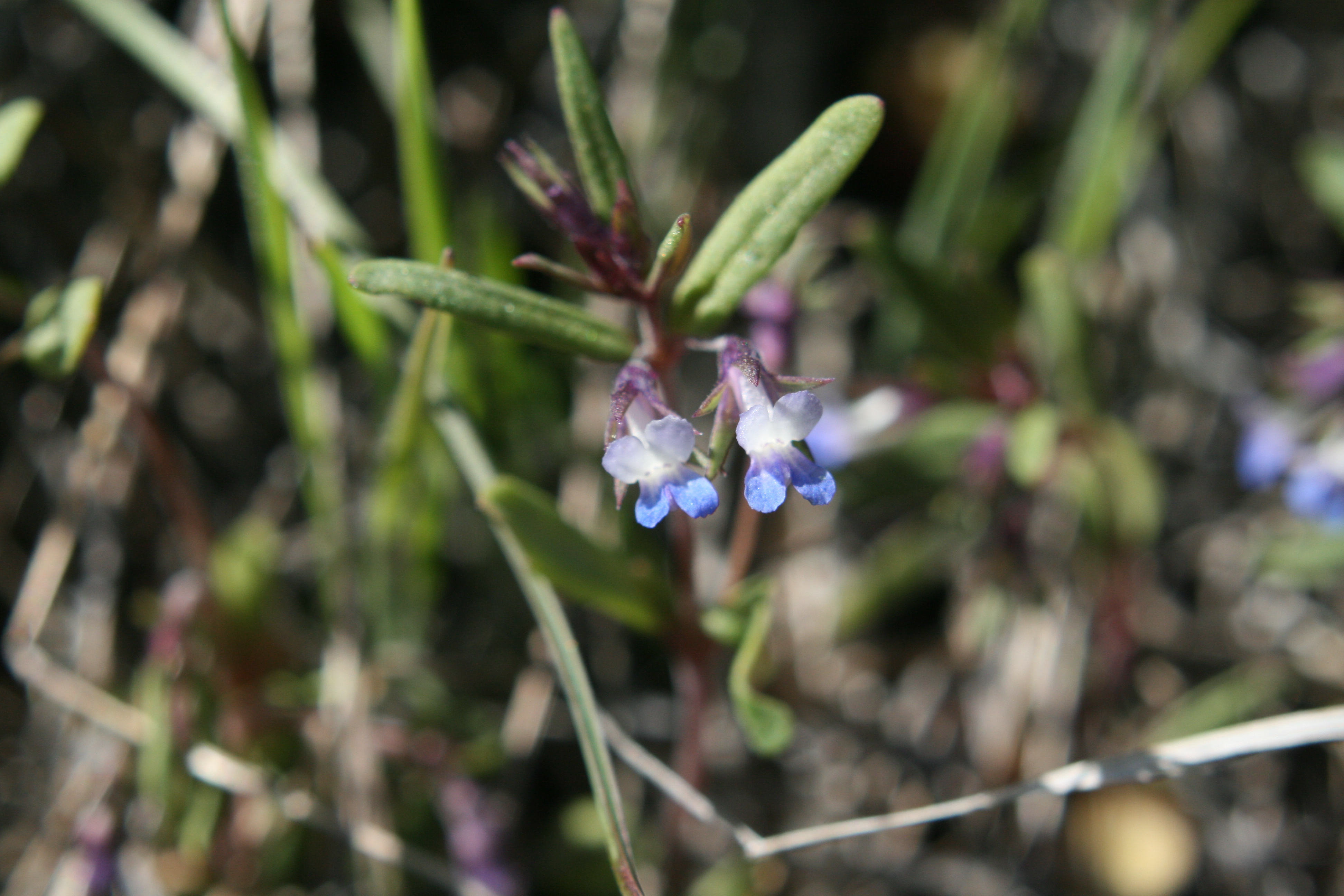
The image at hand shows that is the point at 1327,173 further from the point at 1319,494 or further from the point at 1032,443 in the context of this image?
the point at 1032,443

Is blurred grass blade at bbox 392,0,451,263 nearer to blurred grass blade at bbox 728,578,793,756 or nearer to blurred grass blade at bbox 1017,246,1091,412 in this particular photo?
blurred grass blade at bbox 728,578,793,756

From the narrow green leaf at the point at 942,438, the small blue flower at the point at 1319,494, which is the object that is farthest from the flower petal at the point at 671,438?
the small blue flower at the point at 1319,494

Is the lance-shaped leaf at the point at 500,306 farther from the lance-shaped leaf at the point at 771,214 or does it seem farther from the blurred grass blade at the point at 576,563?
the blurred grass blade at the point at 576,563

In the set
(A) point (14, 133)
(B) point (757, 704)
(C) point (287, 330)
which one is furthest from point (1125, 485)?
(A) point (14, 133)

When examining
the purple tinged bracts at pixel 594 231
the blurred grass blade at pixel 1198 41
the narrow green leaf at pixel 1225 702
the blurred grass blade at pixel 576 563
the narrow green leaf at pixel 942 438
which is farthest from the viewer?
the blurred grass blade at pixel 1198 41

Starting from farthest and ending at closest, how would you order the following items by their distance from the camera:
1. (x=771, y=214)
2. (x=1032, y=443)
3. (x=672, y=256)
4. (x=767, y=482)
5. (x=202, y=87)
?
(x=202, y=87), (x=1032, y=443), (x=771, y=214), (x=672, y=256), (x=767, y=482)

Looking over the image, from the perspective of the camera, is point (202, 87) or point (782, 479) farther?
point (202, 87)

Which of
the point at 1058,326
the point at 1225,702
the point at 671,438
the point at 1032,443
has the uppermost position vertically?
the point at 671,438
